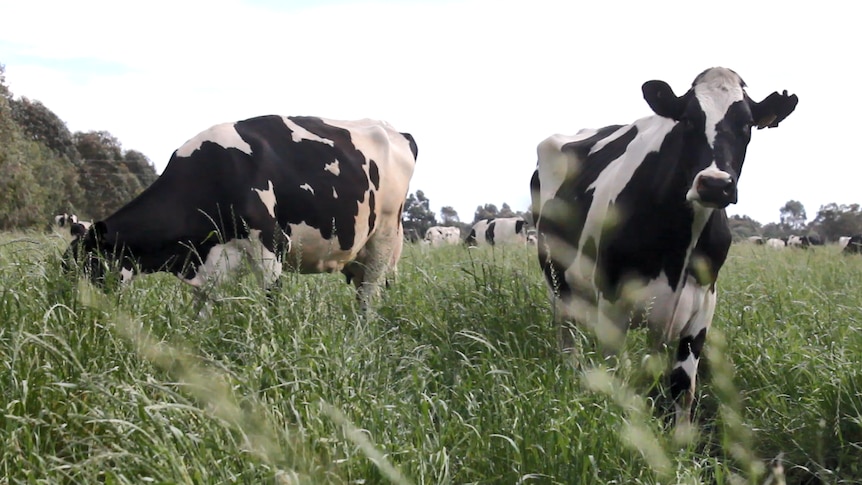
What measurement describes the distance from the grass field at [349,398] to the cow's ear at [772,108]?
1253 mm

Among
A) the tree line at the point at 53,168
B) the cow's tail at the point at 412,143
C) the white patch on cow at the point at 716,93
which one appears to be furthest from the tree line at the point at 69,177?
the white patch on cow at the point at 716,93

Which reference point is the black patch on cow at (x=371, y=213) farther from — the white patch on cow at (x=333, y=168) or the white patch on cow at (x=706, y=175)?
the white patch on cow at (x=706, y=175)

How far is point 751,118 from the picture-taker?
3965mm

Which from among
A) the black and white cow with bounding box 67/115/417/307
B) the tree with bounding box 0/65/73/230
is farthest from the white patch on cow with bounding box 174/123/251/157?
the tree with bounding box 0/65/73/230

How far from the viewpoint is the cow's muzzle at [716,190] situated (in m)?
3.58

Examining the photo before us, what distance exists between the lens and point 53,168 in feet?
133

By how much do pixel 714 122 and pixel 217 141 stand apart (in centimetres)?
361

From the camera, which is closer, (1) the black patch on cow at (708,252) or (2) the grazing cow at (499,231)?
(1) the black patch on cow at (708,252)

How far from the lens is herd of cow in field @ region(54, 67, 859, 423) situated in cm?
407

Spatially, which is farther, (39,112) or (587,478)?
(39,112)

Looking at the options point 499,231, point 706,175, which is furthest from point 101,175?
point 706,175

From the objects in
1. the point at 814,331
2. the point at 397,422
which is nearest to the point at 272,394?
the point at 397,422

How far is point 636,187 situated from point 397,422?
1957 millimetres

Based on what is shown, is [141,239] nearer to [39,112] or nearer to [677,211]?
[677,211]
